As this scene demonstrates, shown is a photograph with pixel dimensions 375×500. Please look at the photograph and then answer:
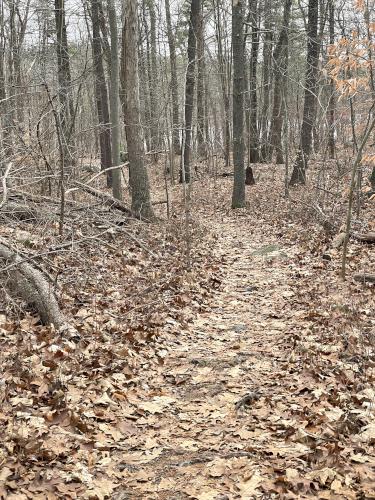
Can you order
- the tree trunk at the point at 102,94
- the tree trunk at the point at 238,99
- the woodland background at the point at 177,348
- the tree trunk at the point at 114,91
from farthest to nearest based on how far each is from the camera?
the tree trunk at the point at 102,94 → the tree trunk at the point at 238,99 → the tree trunk at the point at 114,91 → the woodland background at the point at 177,348

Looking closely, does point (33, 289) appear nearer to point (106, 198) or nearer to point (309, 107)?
point (106, 198)

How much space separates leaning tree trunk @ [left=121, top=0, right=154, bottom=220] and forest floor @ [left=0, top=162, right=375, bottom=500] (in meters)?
3.39

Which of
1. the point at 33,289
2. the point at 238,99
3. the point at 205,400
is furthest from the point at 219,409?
the point at 238,99

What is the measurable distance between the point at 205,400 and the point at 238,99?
38.9 feet

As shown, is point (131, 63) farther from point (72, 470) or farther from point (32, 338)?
point (72, 470)

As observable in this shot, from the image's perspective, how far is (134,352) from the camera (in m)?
5.66

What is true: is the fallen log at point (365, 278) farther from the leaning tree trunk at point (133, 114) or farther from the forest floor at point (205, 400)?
the leaning tree trunk at point (133, 114)

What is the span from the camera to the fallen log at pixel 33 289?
19.2 ft

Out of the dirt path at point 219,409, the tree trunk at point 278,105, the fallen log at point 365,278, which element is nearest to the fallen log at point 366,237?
the fallen log at point 365,278

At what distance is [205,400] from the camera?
4.85 metres

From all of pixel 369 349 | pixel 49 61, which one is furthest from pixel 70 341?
pixel 49 61

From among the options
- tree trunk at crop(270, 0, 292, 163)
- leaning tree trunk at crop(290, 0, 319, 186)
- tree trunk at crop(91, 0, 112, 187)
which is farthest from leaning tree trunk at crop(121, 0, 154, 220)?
tree trunk at crop(270, 0, 292, 163)

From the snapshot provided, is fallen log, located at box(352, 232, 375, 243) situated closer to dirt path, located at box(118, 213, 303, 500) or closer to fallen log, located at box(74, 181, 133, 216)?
dirt path, located at box(118, 213, 303, 500)

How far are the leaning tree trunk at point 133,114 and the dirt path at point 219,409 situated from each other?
13.9ft
